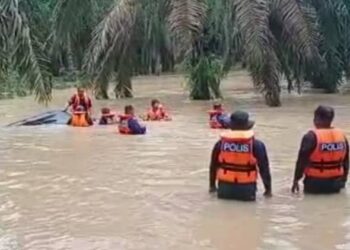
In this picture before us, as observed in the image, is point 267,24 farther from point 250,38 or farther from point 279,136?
point 279,136

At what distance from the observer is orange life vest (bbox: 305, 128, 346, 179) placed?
9773 millimetres

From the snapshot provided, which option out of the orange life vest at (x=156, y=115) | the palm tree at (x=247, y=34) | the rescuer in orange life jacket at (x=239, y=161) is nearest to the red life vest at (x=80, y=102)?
the orange life vest at (x=156, y=115)

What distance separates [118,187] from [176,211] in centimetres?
185

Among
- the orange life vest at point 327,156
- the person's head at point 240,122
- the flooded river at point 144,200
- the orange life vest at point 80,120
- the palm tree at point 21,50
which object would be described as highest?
the palm tree at point 21,50

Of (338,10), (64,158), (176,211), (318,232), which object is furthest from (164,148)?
(338,10)

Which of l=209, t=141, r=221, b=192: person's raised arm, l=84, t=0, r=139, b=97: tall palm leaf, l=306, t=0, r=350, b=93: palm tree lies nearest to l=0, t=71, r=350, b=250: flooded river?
l=209, t=141, r=221, b=192: person's raised arm

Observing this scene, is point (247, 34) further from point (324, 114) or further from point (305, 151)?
point (305, 151)

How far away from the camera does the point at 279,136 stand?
659 inches

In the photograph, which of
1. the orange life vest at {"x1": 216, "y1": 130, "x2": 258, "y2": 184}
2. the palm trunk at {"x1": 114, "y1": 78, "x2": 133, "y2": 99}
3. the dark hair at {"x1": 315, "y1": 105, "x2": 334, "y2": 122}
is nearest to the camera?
the orange life vest at {"x1": 216, "y1": 130, "x2": 258, "y2": 184}

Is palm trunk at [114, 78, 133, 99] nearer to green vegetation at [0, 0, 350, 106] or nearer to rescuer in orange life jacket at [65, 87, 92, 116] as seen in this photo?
green vegetation at [0, 0, 350, 106]

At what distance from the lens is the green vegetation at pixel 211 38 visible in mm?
20500

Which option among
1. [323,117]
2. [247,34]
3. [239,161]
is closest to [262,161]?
[239,161]

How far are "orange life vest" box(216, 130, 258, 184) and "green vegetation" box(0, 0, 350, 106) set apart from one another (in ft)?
25.5

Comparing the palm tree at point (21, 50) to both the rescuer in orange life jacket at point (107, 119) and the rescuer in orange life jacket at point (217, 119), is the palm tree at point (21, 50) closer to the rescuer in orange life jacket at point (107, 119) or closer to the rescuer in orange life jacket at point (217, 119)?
the rescuer in orange life jacket at point (217, 119)
